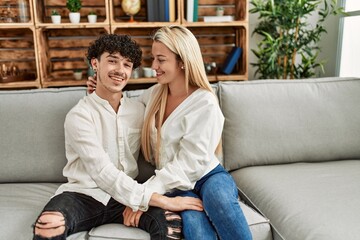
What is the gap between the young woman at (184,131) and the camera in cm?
132

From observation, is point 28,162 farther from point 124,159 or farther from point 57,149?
point 124,159

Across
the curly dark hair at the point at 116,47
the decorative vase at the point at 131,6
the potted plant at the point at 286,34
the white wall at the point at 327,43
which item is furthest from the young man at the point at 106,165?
the white wall at the point at 327,43

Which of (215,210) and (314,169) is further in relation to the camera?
(314,169)

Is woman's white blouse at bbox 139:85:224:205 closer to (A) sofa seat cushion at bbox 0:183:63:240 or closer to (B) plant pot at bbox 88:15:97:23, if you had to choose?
(A) sofa seat cushion at bbox 0:183:63:240

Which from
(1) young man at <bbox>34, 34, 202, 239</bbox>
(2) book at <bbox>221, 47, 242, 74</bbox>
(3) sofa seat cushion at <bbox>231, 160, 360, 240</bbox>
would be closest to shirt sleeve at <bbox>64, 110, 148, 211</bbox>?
(1) young man at <bbox>34, 34, 202, 239</bbox>

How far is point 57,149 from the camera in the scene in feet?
5.38

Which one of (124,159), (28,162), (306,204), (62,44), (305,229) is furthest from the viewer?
(62,44)

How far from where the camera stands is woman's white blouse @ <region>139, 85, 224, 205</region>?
52.7 inches

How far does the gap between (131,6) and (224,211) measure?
1725mm

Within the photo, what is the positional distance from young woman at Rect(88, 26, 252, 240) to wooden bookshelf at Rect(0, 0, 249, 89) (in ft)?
3.21

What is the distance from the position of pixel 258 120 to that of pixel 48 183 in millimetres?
1033

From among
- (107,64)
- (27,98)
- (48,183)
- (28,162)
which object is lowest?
(48,183)

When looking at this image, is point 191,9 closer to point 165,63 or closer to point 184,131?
point 165,63

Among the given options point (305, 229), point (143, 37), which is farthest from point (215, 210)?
point (143, 37)
